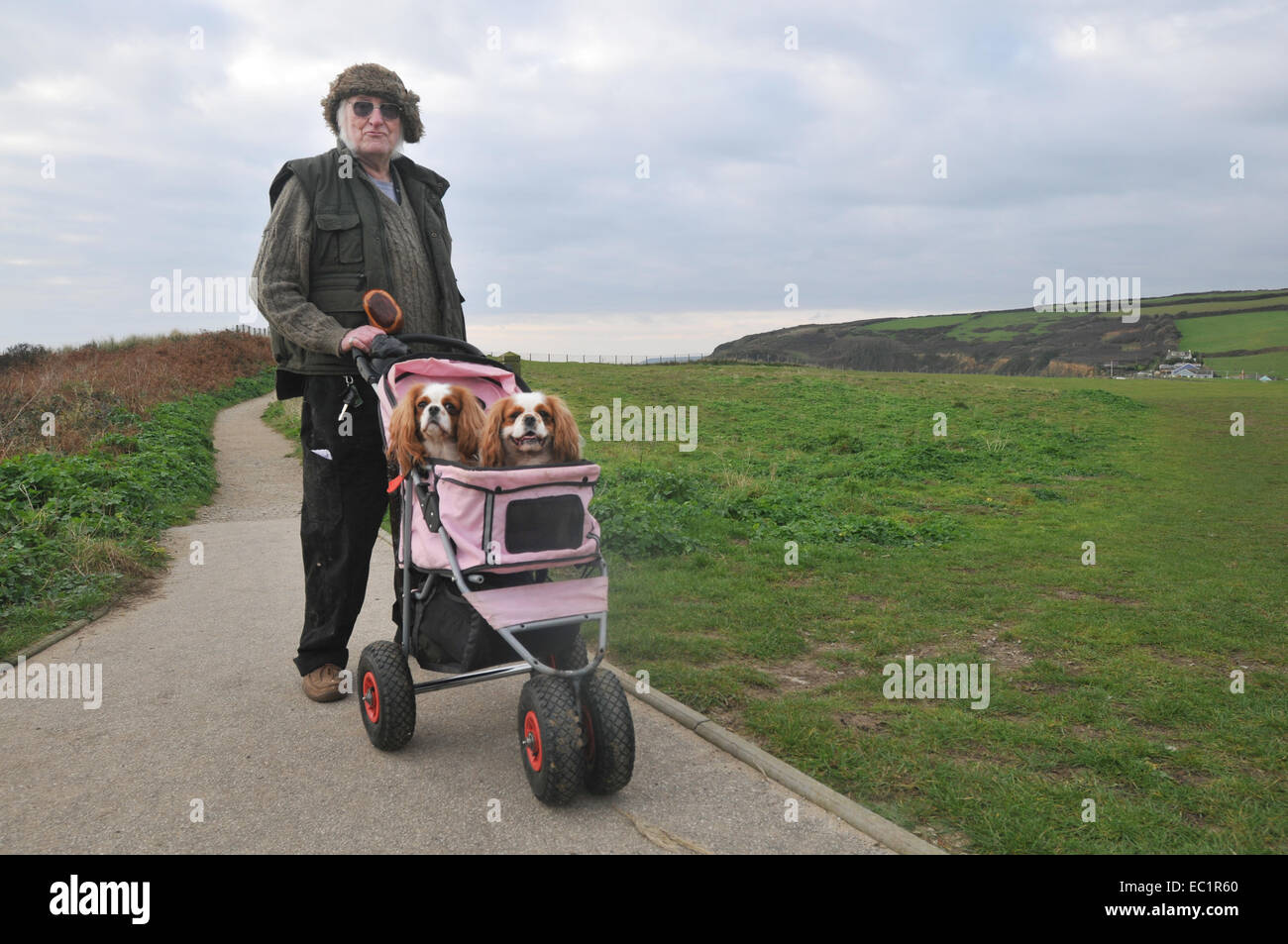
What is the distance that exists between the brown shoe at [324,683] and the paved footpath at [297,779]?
0.20 ft

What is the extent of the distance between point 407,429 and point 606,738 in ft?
4.84

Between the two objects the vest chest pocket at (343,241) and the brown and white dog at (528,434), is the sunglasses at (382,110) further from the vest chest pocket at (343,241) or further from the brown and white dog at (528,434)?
the brown and white dog at (528,434)

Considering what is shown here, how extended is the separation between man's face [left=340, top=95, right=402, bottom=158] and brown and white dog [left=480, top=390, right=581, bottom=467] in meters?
1.61

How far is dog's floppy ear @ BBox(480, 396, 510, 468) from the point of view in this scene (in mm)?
3514

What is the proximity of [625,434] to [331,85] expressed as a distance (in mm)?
15896

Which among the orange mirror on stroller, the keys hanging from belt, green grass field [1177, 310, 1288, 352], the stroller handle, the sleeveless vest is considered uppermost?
green grass field [1177, 310, 1288, 352]

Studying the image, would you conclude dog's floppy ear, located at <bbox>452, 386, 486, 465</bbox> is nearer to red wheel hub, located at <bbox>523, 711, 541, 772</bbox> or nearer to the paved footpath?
red wheel hub, located at <bbox>523, 711, 541, 772</bbox>

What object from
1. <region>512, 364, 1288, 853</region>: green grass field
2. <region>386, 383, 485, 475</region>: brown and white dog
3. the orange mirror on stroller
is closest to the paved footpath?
<region>512, 364, 1288, 853</region>: green grass field

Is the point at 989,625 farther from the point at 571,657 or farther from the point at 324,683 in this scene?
the point at 324,683

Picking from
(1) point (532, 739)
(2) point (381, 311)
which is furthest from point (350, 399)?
(1) point (532, 739)

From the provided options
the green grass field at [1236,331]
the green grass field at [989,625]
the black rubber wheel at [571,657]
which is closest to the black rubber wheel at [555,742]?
the black rubber wheel at [571,657]

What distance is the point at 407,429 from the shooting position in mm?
3557

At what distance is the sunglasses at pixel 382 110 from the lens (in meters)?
4.14
